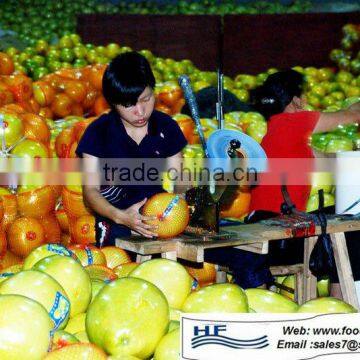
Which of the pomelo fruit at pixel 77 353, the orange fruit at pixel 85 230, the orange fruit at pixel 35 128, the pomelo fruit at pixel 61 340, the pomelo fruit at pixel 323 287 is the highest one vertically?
the orange fruit at pixel 35 128

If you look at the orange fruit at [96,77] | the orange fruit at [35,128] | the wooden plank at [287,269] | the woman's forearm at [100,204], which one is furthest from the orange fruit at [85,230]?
the orange fruit at [96,77]

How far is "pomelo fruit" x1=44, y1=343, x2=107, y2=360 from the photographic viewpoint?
139 centimetres

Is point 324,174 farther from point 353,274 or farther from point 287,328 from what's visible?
point 287,328

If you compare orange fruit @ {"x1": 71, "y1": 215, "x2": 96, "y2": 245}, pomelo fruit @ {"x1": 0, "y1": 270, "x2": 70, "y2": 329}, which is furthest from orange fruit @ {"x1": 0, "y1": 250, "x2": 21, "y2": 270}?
pomelo fruit @ {"x1": 0, "y1": 270, "x2": 70, "y2": 329}

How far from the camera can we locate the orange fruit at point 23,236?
3406 mm

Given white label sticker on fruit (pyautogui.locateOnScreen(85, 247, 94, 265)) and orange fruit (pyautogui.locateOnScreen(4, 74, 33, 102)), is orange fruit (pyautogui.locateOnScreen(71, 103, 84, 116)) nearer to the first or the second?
orange fruit (pyautogui.locateOnScreen(4, 74, 33, 102))

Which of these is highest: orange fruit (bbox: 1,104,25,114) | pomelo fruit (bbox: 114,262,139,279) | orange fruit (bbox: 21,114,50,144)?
orange fruit (bbox: 1,104,25,114)

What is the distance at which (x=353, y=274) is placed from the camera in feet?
11.8

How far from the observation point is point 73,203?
12.4 feet

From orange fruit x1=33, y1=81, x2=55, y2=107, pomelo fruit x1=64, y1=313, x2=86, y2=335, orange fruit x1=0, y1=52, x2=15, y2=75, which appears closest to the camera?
pomelo fruit x1=64, y1=313, x2=86, y2=335

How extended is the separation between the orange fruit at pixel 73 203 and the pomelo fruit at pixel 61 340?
2210 millimetres

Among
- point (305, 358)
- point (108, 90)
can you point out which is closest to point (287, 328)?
point (305, 358)

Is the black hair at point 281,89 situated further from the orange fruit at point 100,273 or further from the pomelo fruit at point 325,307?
the pomelo fruit at point 325,307

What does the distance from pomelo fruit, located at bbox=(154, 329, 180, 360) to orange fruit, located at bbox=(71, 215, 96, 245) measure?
85.5 inches
